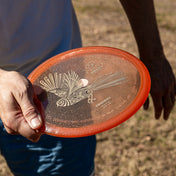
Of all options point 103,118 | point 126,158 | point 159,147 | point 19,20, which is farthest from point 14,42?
point 159,147

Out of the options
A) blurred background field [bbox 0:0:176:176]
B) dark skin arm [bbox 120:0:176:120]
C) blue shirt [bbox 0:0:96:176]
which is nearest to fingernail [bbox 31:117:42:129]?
blue shirt [bbox 0:0:96:176]

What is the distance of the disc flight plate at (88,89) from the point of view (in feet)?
3.95

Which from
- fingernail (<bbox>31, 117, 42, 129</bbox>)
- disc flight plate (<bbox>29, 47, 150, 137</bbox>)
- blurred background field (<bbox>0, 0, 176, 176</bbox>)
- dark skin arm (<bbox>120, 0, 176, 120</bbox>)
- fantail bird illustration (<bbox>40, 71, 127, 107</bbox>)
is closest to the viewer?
fingernail (<bbox>31, 117, 42, 129</bbox>)

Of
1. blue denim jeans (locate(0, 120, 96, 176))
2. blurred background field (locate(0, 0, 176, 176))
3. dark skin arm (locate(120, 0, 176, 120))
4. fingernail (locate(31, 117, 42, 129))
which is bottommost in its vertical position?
blurred background field (locate(0, 0, 176, 176))

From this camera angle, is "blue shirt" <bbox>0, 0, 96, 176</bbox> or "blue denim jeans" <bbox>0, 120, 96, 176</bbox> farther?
"blue denim jeans" <bbox>0, 120, 96, 176</bbox>

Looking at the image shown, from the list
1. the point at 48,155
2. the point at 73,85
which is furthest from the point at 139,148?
the point at 73,85

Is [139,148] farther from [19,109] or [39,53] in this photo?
[19,109]

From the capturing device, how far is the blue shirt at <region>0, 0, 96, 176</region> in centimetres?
143

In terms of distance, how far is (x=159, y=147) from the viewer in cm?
278

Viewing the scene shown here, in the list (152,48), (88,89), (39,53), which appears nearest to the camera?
(88,89)

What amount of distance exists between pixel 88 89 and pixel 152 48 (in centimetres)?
53

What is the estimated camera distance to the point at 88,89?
1.38 metres

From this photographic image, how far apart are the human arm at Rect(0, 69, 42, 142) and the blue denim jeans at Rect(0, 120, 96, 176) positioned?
524mm

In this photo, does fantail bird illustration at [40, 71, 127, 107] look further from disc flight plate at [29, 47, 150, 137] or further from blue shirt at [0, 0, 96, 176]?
blue shirt at [0, 0, 96, 176]
